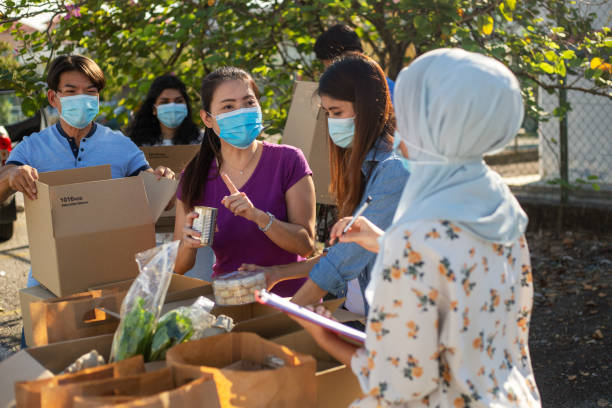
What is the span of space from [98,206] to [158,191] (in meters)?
0.31

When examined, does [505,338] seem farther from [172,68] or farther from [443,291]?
[172,68]

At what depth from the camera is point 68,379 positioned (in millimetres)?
1543

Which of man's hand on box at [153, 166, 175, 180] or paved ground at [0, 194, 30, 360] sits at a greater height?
man's hand on box at [153, 166, 175, 180]

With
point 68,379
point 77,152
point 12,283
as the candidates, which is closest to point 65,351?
point 68,379

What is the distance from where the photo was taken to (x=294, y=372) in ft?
5.11

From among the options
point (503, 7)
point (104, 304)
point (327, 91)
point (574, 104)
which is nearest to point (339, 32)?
point (503, 7)

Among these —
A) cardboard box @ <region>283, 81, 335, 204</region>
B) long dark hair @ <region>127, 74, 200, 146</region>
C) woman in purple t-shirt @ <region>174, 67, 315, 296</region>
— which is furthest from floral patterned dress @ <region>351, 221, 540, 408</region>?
long dark hair @ <region>127, 74, 200, 146</region>

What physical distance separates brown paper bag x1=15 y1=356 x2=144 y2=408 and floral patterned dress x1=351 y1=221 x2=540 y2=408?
22.0 inches

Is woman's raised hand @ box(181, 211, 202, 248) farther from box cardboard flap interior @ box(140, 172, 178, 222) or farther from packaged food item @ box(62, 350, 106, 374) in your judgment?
packaged food item @ box(62, 350, 106, 374)

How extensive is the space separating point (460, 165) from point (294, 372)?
2.00 feet

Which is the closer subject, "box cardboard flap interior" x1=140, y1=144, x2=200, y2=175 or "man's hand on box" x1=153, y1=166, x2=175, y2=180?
"man's hand on box" x1=153, y1=166, x2=175, y2=180

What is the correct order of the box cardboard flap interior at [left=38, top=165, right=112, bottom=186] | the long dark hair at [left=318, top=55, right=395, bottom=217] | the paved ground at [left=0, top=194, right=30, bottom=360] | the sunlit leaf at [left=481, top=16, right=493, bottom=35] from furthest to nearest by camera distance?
the paved ground at [left=0, top=194, right=30, bottom=360]
the sunlit leaf at [left=481, top=16, right=493, bottom=35]
the box cardboard flap interior at [left=38, top=165, right=112, bottom=186]
the long dark hair at [left=318, top=55, right=395, bottom=217]

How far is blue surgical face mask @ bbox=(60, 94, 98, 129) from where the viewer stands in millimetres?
3008

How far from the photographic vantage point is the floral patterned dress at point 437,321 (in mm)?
1354
